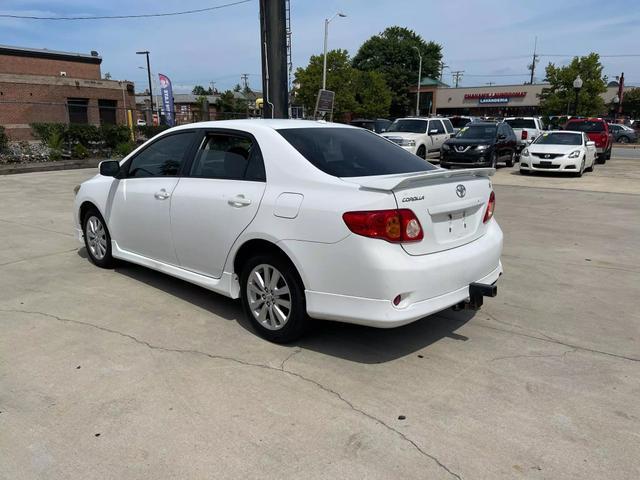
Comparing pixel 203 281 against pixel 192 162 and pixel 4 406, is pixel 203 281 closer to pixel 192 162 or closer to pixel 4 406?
pixel 192 162

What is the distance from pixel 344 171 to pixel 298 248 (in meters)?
0.70

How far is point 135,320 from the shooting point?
4.42 meters

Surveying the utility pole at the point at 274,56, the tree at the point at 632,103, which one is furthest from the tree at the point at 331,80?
the tree at the point at 632,103

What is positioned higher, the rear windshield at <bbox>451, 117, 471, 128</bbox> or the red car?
the rear windshield at <bbox>451, 117, 471, 128</bbox>

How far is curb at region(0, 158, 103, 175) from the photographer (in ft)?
52.9

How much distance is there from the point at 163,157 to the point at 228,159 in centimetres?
97

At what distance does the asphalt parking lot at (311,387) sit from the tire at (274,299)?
154 millimetres

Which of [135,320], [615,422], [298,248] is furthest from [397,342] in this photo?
[135,320]

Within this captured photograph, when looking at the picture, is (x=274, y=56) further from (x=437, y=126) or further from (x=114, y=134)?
(x=114, y=134)

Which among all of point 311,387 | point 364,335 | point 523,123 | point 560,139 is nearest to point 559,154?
point 560,139

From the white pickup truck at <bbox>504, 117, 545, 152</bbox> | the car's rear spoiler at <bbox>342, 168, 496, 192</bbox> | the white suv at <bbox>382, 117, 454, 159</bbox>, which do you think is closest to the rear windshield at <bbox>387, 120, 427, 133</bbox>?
the white suv at <bbox>382, 117, 454, 159</bbox>

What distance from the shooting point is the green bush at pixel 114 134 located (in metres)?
20.8

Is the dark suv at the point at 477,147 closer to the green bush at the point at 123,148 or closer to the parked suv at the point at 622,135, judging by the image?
the green bush at the point at 123,148

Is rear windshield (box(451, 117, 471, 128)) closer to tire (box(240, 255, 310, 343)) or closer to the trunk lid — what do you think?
the trunk lid
